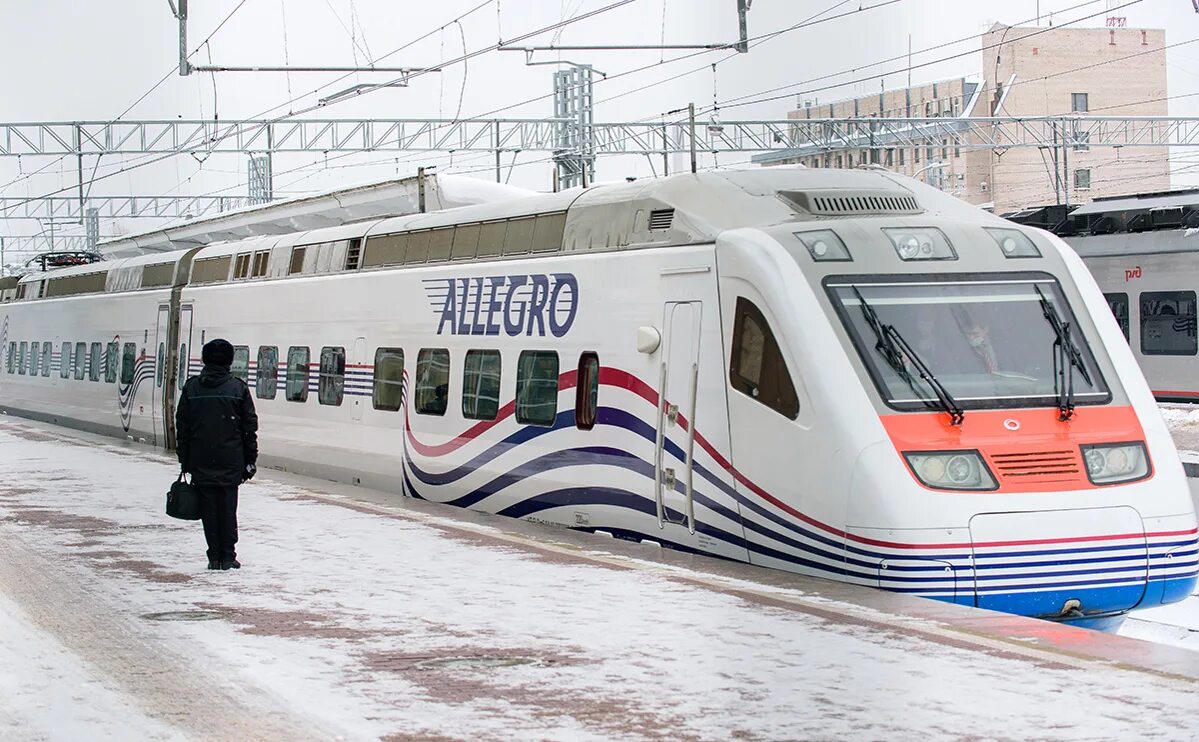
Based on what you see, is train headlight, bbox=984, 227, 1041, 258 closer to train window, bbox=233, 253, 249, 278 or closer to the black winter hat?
the black winter hat

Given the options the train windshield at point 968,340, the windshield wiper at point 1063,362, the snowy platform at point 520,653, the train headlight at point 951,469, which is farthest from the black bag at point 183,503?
the windshield wiper at point 1063,362

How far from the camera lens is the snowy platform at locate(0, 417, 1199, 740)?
6.20 m

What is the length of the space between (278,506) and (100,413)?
14186mm

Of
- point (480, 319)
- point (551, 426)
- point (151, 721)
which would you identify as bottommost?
point (151, 721)

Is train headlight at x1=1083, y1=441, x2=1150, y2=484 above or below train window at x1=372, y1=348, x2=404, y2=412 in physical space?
below

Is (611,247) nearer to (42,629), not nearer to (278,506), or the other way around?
(278,506)

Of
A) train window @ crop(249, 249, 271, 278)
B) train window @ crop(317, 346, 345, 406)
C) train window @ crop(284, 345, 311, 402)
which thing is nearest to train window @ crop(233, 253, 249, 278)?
train window @ crop(249, 249, 271, 278)

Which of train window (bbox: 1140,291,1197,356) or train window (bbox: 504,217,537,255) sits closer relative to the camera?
train window (bbox: 504,217,537,255)

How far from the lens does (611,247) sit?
12.2m

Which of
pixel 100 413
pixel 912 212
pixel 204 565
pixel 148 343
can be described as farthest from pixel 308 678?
pixel 100 413

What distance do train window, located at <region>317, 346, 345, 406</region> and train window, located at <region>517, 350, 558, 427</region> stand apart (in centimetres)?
412

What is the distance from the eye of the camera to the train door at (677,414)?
10.9 meters

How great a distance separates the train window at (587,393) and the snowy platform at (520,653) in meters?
0.99

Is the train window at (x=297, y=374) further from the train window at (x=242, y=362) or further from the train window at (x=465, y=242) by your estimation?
the train window at (x=465, y=242)
